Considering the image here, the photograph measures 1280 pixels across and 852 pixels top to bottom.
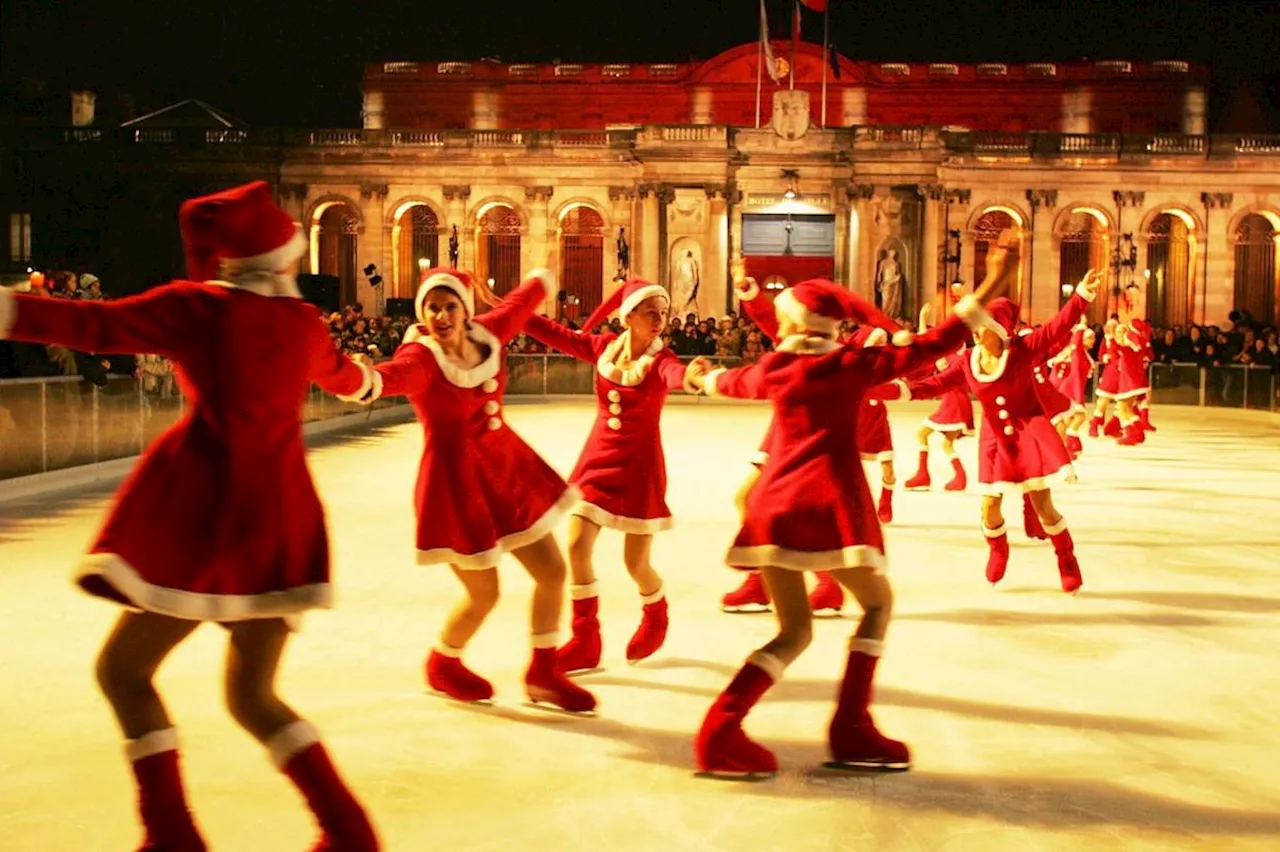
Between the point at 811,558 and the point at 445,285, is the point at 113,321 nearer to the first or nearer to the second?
the point at 445,285

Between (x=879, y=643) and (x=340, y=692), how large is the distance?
2597 mm

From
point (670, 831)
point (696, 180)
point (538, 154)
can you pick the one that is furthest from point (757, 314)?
point (538, 154)

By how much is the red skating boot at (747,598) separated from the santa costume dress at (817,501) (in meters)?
3.02

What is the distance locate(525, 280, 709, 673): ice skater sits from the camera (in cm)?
679

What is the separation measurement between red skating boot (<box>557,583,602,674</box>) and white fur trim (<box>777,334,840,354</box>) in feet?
6.29

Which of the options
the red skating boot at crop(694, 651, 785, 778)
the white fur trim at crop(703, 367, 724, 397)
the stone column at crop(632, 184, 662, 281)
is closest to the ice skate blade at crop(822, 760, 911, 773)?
the red skating boot at crop(694, 651, 785, 778)

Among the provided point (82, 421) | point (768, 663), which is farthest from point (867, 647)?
point (82, 421)

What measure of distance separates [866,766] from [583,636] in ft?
6.11

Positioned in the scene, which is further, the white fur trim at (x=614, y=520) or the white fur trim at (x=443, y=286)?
the white fur trim at (x=614, y=520)

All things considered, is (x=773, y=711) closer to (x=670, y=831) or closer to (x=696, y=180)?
(x=670, y=831)

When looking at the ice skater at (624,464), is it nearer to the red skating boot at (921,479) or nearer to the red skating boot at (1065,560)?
the red skating boot at (1065,560)

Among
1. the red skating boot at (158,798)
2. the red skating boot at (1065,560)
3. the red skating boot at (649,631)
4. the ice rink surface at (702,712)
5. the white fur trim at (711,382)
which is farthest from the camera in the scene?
the red skating boot at (1065,560)

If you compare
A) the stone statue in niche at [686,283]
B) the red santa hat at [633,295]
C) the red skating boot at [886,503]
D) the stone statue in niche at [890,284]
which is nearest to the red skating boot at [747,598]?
the red santa hat at [633,295]

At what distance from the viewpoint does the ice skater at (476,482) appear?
5.79 metres
